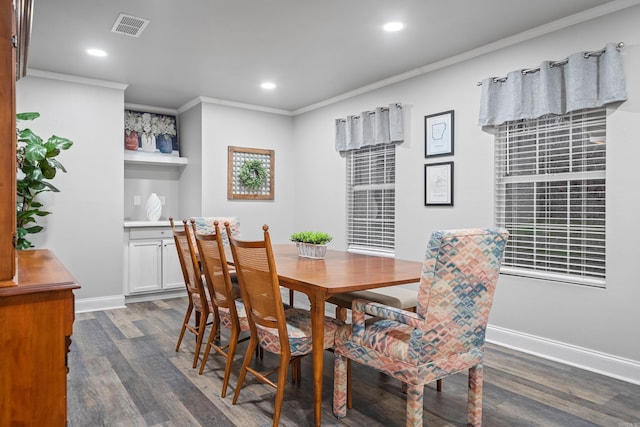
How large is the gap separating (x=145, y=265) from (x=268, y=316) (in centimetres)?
334

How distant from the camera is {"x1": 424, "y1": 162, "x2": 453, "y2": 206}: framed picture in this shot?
3.94 metres

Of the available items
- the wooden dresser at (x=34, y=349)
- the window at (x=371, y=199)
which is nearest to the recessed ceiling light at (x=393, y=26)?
the window at (x=371, y=199)

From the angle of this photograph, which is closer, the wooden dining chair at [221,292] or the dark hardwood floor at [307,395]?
the dark hardwood floor at [307,395]

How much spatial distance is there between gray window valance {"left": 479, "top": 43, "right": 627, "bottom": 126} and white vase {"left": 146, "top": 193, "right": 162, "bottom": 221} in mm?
3857

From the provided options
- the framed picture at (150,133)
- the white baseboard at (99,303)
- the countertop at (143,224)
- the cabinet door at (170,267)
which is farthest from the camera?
the framed picture at (150,133)

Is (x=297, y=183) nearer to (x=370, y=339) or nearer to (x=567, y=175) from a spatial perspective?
(x=567, y=175)

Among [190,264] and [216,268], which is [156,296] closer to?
[190,264]

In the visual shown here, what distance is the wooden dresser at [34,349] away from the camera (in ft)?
5.25

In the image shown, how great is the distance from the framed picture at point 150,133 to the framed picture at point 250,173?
0.89 m

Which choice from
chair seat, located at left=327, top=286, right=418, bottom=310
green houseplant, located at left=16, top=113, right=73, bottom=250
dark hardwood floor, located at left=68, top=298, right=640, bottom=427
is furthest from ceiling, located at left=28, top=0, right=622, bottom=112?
dark hardwood floor, located at left=68, top=298, right=640, bottom=427

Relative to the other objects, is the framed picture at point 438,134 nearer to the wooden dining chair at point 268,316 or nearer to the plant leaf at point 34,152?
the wooden dining chair at point 268,316

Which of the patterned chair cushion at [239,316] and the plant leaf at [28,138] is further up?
the plant leaf at [28,138]

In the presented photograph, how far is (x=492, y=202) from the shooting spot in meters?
3.63

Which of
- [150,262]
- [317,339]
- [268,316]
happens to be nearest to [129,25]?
[268,316]
